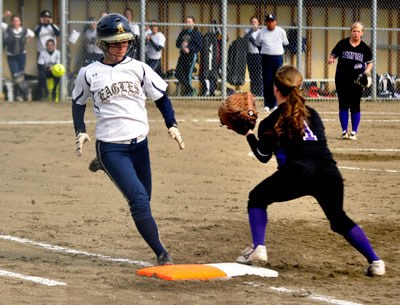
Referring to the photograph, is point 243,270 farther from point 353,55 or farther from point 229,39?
point 229,39

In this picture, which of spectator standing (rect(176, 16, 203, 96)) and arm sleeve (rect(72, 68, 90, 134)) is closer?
arm sleeve (rect(72, 68, 90, 134))

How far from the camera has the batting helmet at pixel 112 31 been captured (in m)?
7.92

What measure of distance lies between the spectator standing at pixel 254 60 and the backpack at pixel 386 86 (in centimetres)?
343

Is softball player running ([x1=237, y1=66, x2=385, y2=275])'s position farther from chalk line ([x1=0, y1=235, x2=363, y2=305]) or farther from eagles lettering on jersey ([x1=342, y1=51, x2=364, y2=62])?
eagles lettering on jersey ([x1=342, y1=51, x2=364, y2=62])

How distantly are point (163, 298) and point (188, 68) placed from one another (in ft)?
62.9

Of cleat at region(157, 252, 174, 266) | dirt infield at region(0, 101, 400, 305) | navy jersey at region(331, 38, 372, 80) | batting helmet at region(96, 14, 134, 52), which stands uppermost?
batting helmet at region(96, 14, 134, 52)

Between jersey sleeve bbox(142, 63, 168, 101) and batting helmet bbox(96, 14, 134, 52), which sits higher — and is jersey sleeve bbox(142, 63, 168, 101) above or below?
below

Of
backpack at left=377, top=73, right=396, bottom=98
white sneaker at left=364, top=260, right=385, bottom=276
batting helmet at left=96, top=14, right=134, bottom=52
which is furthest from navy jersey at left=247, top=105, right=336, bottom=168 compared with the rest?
backpack at left=377, top=73, right=396, bottom=98

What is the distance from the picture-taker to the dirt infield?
23.4 ft

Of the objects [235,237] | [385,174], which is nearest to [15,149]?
[385,174]

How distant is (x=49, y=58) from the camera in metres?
24.5

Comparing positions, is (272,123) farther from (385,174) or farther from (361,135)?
(361,135)

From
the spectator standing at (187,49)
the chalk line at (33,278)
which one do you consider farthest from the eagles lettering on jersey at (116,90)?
the spectator standing at (187,49)

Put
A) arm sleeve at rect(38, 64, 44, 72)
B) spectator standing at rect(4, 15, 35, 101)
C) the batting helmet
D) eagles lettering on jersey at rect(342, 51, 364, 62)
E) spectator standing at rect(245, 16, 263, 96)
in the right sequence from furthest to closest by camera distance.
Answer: spectator standing at rect(245, 16, 263, 96) < arm sleeve at rect(38, 64, 44, 72) < spectator standing at rect(4, 15, 35, 101) < eagles lettering on jersey at rect(342, 51, 364, 62) < the batting helmet
